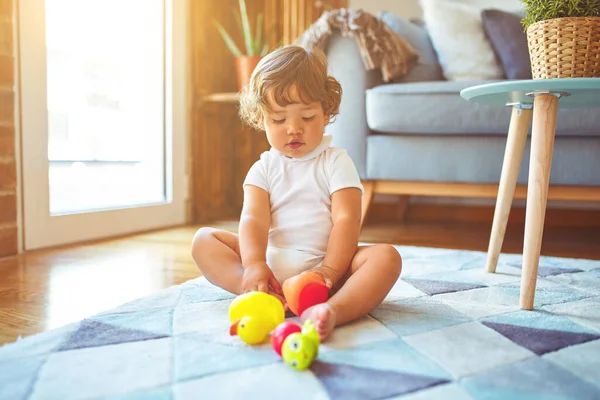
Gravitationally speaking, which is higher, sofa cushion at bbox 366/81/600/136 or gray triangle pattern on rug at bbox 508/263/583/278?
sofa cushion at bbox 366/81/600/136

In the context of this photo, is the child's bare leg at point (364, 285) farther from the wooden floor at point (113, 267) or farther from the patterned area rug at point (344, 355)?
the wooden floor at point (113, 267)

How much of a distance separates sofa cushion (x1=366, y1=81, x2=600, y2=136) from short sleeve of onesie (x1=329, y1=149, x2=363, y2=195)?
2.36 ft

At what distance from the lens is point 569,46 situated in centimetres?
101

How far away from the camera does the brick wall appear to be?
1.40 m

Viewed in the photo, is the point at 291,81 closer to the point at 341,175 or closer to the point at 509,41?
the point at 341,175

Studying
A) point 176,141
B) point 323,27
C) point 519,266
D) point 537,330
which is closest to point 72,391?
point 537,330

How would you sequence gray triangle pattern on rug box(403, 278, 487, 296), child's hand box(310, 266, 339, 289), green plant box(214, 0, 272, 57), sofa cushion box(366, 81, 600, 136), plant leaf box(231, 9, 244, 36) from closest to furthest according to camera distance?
child's hand box(310, 266, 339, 289), gray triangle pattern on rug box(403, 278, 487, 296), sofa cushion box(366, 81, 600, 136), green plant box(214, 0, 272, 57), plant leaf box(231, 9, 244, 36)

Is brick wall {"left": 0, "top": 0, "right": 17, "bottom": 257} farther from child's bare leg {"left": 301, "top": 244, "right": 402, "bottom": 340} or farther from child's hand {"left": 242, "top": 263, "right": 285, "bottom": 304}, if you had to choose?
child's bare leg {"left": 301, "top": 244, "right": 402, "bottom": 340}

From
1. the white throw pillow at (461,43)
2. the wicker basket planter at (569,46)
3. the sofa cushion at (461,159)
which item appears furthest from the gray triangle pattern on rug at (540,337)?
the white throw pillow at (461,43)

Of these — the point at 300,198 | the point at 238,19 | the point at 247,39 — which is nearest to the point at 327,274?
the point at 300,198

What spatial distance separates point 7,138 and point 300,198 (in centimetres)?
88

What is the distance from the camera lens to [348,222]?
930 mm

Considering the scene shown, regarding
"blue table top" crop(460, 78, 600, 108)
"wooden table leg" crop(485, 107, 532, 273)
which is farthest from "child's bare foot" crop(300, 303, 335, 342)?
"wooden table leg" crop(485, 107, 532, 273)

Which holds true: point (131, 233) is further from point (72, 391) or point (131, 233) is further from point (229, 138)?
point (72, 391)
